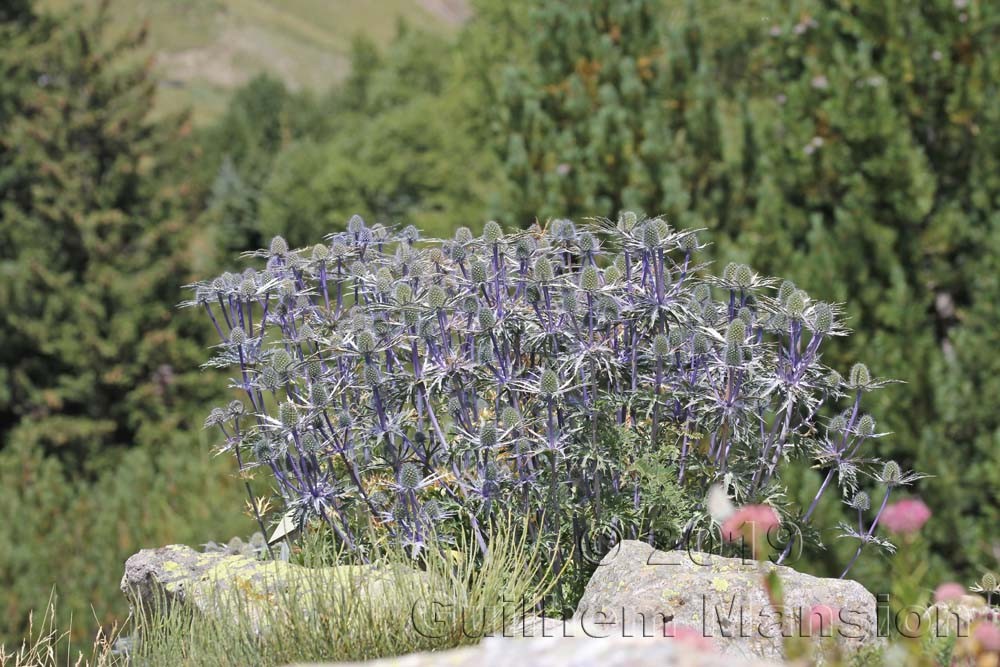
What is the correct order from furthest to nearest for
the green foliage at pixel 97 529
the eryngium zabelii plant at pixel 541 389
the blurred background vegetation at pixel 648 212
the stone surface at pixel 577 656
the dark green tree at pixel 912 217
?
the green foliage at pixel 97 529 < the blurred background vegetation at pixel 648 212 < the dark green tree at pixel 912 217 < the eryngium zabelii plant at pixel 541 389 < the stone surface at pixel 577 656

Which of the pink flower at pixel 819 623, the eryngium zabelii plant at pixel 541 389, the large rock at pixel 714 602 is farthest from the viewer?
the eryngium zabelii plant at pixel 541 389

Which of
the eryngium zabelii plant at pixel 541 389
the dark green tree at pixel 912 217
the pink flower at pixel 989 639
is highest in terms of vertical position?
the dark green tree at pixel 912 217

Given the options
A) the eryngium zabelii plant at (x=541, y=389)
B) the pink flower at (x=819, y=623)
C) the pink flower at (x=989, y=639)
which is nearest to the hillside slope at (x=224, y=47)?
the eryngium zabelii plant at (x=541, y=389)

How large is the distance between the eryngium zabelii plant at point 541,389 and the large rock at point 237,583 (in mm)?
322

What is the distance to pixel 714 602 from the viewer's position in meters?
3.23

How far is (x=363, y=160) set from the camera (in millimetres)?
36000

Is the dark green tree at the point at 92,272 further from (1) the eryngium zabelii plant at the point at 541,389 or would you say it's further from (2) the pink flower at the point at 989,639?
(2) the pink flower at the point at 989,639

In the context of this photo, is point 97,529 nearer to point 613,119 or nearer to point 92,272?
point 613,119

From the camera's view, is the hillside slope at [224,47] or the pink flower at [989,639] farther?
the hillside slope at [224,47]

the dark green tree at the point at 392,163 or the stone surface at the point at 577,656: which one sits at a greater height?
the dark green tree at the point at 392,163

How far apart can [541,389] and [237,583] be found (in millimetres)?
1482

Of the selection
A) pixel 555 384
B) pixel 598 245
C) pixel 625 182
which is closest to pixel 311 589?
pixel 555 384

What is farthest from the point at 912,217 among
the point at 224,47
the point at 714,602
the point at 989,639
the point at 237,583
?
the point at 224,47

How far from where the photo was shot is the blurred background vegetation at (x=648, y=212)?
8.14 m
